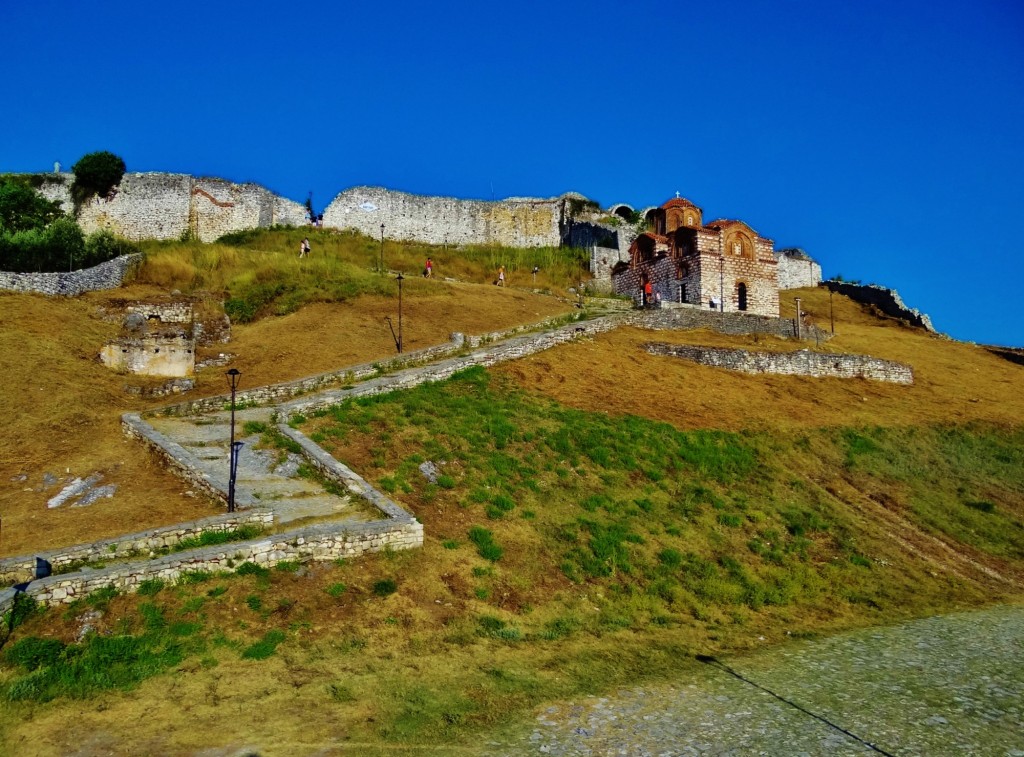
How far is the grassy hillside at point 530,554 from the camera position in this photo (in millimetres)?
8828

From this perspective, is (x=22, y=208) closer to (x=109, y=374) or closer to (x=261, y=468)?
(x=109, y=374)

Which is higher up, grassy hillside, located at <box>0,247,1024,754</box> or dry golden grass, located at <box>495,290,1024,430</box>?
dry golden grass, located at <box>495,290,1024,430</box>

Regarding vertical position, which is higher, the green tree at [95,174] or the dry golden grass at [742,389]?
the green tree at [95,174]

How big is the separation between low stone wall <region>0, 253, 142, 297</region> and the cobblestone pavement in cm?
2835

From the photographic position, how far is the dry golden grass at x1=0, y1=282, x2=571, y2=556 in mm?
13344

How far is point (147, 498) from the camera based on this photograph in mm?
13891

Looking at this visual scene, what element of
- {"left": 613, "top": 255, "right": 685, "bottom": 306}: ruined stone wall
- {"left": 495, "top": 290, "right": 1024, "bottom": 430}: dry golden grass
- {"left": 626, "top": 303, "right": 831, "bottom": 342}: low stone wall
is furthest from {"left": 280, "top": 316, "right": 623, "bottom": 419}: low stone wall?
{"left": 613, "top": 255, "right": 685, "bottom": 306}: ruined stone wall

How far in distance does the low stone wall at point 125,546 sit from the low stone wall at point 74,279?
2142 cm

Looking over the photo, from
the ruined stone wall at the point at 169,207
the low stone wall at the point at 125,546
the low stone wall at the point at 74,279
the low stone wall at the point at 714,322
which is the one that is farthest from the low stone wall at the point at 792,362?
the ruined stone wall at the point at 169,207

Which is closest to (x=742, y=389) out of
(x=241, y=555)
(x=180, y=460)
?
(x=180, y=460)

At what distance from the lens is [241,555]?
1129 centimetres

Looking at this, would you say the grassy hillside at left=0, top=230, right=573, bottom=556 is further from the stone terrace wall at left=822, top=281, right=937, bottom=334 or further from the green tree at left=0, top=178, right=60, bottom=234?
the stone terrace wall at left=822, top=281, right=937, bottom=334

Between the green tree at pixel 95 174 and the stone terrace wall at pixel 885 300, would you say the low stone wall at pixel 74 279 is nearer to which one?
the green tree at pixel 95 174

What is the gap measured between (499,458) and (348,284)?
61.3 ft
